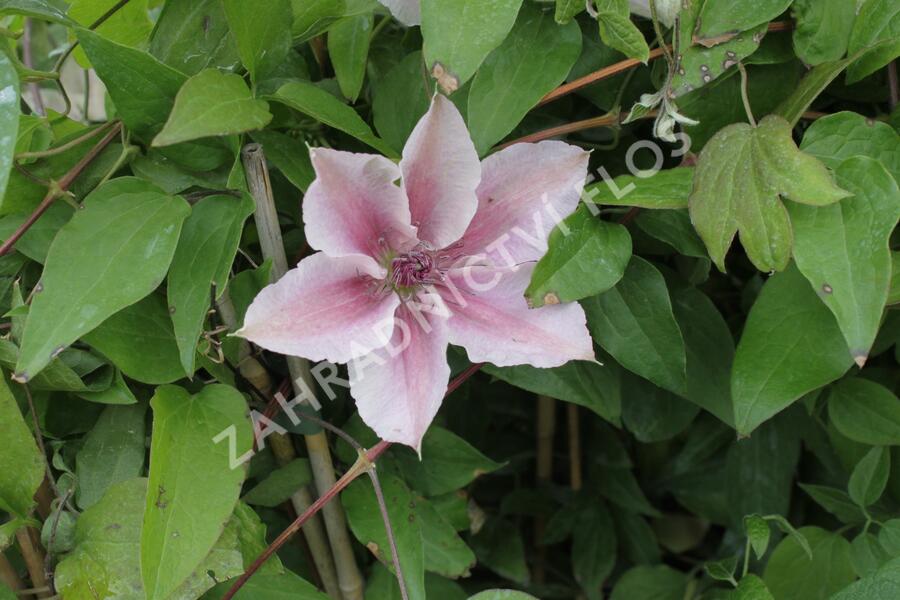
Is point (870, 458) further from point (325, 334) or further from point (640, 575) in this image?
point (325, 334)

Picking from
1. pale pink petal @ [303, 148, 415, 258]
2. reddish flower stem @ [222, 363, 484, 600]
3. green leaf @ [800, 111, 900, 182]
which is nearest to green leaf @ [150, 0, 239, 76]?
pale pink petal @ [303, 148, 415, 258]

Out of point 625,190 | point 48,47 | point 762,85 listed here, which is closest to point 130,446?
point 625,190

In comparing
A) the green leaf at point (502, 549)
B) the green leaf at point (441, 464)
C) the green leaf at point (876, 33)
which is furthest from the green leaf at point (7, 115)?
the green leaf at point (502, 549)

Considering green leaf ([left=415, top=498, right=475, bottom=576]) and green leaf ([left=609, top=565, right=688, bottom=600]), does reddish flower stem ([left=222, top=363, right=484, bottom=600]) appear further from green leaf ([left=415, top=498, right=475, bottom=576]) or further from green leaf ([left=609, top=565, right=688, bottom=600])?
green leaf ([left=609, top=565, right=688, bottom=600])

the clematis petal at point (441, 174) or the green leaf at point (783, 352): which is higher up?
the clematis petal at point (441, 174)

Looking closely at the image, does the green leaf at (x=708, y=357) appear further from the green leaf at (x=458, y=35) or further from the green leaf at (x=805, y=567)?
the green leaf at (x=458, y=35)
